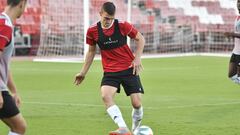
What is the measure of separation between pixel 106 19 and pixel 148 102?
5.11 meters

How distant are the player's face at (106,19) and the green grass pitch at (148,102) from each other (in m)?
1.75

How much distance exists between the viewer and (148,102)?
15.1 metres

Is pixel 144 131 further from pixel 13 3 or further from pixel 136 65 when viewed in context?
pixel 13 3

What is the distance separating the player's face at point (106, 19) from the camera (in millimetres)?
10172

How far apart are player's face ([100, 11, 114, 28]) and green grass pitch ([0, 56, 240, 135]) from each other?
5.73 ft

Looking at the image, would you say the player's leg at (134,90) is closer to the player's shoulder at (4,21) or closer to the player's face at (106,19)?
the player's face at (106,19)

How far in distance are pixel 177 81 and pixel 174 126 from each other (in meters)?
9.14

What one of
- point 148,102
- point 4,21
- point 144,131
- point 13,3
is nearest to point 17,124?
point 4,21

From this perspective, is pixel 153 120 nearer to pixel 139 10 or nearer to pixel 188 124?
pixel 188 124

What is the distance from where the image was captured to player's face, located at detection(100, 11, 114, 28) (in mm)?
10172

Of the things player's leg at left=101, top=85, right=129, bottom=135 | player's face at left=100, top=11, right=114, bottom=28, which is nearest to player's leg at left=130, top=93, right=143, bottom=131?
player's leg at left=101, top=85, right=129, bottom=135

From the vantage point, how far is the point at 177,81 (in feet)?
67.0

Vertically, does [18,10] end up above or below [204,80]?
above

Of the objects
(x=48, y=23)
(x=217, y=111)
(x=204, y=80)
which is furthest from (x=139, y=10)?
(x=217, y=111)
